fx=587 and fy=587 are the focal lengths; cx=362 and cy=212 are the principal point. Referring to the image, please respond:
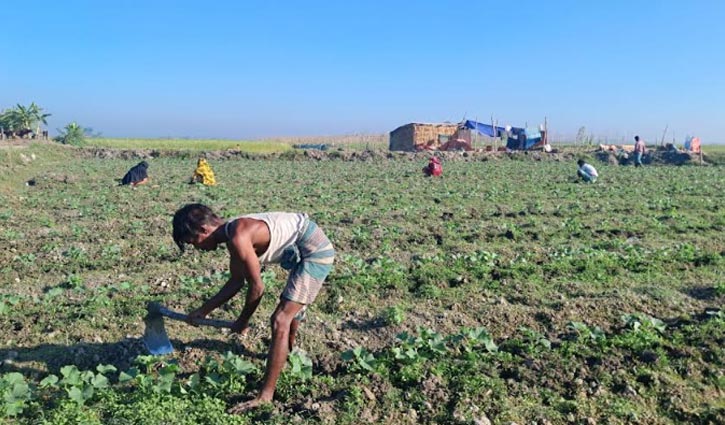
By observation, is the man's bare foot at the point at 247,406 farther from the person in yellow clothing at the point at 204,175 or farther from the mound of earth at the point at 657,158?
the mound of earth at the point at 657,158

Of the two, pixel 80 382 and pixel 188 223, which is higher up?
pixel 188 223

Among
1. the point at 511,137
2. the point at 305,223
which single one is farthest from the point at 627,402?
the point at 511,137

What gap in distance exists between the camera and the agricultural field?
409 centimetres

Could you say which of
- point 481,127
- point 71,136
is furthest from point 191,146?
point 481,127

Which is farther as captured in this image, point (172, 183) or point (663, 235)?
point (172, 183)

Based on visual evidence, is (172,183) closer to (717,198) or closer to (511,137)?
(717,198)

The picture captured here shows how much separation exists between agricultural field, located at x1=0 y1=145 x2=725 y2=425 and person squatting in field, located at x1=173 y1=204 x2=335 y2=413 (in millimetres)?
386

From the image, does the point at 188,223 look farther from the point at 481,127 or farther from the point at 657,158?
the point at 481,127

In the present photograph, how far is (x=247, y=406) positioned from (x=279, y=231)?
1.21m

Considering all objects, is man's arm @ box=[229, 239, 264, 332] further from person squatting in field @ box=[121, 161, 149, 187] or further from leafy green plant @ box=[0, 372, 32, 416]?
person squatting in field @ box=[121, 161, 149, 187]

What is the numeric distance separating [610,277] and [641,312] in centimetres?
126

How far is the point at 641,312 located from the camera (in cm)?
598

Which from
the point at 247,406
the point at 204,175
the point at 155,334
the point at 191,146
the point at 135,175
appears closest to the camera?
the point at 247,406

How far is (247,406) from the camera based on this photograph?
3.97 meters
